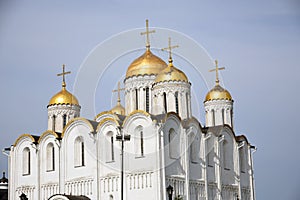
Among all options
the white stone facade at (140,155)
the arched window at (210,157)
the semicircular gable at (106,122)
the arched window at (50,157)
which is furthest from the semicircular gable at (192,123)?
the arched window at (50,157)

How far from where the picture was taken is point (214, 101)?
142 feet

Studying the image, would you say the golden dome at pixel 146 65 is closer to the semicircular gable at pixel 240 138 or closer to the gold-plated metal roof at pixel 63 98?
the gold-plated metal roof at pixel 63 98

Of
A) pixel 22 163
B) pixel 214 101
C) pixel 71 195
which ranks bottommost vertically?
pixel 71 195

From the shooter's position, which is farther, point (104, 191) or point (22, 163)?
point (22, 163)

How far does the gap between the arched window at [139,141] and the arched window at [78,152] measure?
171 inches

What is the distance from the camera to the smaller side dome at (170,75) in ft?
123

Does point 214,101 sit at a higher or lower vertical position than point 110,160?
higher

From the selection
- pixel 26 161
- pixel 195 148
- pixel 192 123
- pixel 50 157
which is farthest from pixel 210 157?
pixel 26 161

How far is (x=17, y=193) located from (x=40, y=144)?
12.1 ft

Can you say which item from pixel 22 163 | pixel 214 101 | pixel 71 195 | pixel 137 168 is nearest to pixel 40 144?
pixel 22 163

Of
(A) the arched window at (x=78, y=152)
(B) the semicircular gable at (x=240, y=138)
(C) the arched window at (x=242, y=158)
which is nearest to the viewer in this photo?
(A) the arched window at (x=78, y=152)

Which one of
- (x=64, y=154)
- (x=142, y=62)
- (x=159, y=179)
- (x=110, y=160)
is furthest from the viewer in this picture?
(x=142, y=62)

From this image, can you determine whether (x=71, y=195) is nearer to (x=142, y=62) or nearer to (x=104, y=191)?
(x=104, y=191)

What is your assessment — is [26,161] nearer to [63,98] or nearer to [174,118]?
[63,98]
